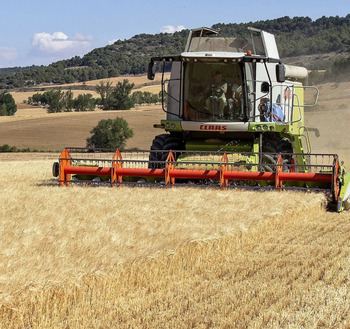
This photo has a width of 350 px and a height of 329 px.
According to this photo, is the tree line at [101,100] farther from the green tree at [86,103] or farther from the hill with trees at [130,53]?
the hill with trees at [130,53]

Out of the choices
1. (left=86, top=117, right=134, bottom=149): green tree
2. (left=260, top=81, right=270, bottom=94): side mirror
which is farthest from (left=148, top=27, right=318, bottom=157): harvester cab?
(left=86, top=117, right=134, bottom=149): green tree

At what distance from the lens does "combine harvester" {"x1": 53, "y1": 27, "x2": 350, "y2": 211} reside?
9203mm

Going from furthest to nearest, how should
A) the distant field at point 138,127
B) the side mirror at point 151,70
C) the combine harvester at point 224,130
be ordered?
the distant field at point 138,127 < the side mirror at point 151,70 < the combine harvester at point 224,130

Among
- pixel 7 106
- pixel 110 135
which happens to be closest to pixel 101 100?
pixel 7 106

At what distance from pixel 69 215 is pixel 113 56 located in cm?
12174

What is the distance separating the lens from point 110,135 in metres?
31.9

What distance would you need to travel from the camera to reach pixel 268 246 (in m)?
6.52

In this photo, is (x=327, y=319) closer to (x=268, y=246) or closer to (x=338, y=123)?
(x=268, y=246)

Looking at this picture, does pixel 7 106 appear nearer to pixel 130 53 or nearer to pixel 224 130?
pixel 224 130

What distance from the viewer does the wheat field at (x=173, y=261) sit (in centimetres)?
427

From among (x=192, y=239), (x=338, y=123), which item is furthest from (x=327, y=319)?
(x=338, y=123)

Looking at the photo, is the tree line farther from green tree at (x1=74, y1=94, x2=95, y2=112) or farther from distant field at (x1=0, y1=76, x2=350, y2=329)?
distant field at (x1=0, y1=76, x2=350, y2=329)

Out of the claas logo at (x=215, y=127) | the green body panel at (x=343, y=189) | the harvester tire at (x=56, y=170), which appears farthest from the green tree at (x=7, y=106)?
the green body panel at (x=343, y=189)

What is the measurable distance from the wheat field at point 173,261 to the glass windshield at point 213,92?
6.71 feet
